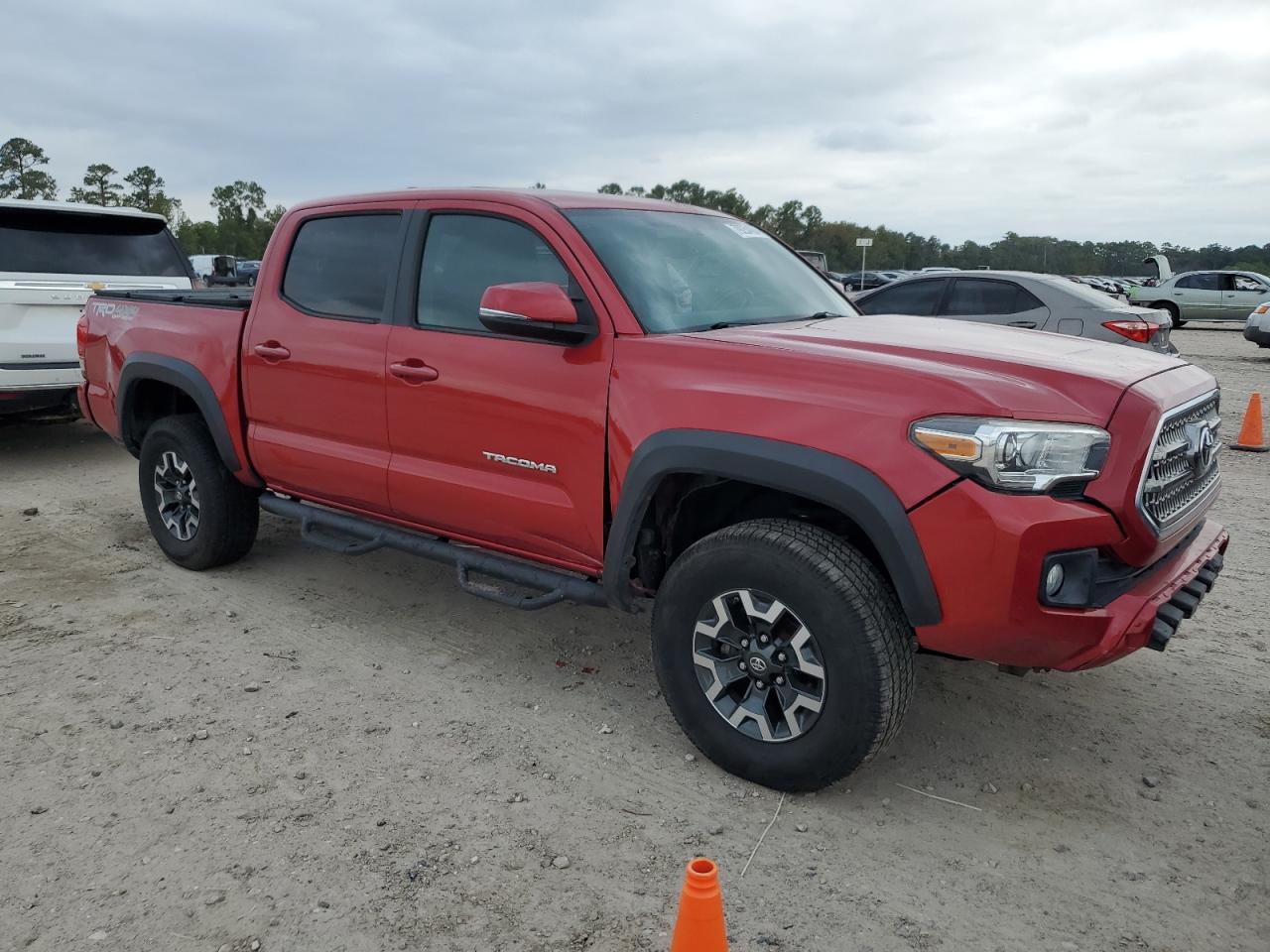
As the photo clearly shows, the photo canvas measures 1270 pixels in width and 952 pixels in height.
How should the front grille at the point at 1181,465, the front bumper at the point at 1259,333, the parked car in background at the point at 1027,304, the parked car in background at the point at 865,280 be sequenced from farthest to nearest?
the parked car in background at the point at 865,280
the front bumper at the point at 1259,333
the parked car in background at the point at 1027,304
the front grille at the point at 1181,465

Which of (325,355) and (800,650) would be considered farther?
(325,355)

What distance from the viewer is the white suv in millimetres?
7422

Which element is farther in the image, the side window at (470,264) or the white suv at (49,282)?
the white suv at (49,282)

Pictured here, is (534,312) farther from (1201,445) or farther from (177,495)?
(177,495)

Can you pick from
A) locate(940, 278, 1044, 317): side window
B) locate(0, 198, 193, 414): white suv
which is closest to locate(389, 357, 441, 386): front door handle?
locate(0, 198, 193, 414): white suv

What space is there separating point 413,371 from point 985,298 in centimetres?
720

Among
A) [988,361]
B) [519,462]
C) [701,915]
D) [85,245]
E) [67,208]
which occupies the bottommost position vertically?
[701,915]

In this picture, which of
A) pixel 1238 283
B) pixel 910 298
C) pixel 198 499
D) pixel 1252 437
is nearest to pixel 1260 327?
pixel 1252 437

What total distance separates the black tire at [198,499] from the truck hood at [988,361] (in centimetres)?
295

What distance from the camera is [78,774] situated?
329 centimetres

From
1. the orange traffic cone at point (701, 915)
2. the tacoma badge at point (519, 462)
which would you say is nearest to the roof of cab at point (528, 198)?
the tacoma badge at point (519, 462)

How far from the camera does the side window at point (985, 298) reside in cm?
934

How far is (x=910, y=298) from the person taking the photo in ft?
32.9

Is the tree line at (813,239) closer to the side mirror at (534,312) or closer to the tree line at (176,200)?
the tree line at (176,200)
